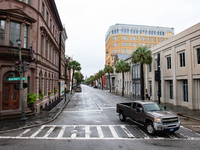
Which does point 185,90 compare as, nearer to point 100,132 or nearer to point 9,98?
point 100,132

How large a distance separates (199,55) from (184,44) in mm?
3340

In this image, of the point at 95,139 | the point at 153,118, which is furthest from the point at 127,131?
the point at 95,139

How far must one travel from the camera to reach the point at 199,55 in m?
19.8

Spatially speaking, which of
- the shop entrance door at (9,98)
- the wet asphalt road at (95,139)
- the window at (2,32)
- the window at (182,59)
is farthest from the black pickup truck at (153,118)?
the window at (182,59)

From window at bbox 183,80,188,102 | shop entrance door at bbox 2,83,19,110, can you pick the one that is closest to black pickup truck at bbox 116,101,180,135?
shop entrance door at bbox 2,83,19,110

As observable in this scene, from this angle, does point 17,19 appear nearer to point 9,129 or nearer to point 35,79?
point 35,79

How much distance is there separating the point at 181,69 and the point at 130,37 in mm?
68290

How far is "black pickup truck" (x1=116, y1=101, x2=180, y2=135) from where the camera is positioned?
9.34 metres

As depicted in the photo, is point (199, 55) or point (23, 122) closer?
point (23, 122)

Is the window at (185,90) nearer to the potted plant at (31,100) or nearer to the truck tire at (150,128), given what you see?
the truck tire at (150,128)

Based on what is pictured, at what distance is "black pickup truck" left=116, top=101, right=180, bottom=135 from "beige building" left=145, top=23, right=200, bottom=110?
12423mm

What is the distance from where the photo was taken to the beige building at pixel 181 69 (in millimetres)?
20219

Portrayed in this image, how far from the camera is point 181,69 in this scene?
913 inches

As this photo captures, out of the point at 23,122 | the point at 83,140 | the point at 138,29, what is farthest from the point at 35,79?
the point at 138,29
